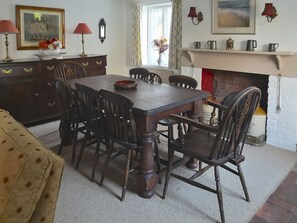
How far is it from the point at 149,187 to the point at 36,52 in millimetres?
3331

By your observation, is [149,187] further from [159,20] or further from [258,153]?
[159,20]

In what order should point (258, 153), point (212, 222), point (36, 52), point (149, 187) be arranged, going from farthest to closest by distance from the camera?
point (36, 52) → point (258, 153) → point (149, 187) → point (212, 222)

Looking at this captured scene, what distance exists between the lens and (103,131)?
2.82m

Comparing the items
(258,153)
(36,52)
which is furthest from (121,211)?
(36,52)

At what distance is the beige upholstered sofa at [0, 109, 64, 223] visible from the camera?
3.69ft

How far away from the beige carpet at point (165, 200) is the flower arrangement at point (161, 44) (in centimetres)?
295

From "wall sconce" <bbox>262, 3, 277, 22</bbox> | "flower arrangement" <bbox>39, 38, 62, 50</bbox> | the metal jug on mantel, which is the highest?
"wall sconce" <bbox>262, 3, 277, 22</bbox>

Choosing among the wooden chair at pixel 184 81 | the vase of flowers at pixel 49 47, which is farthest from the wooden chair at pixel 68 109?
the vase of flowers at pixel 49 47

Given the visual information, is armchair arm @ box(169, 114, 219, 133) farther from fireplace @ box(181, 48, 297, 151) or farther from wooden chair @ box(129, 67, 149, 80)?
fireplace @ box(181, 48, 297, 151)

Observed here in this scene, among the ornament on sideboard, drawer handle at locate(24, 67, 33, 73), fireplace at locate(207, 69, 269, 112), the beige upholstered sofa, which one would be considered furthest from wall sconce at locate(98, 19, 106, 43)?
the beige upholstered sofa

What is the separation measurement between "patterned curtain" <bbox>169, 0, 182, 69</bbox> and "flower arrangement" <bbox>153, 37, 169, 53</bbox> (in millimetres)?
302

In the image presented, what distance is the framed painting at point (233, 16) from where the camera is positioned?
3720 millimetres

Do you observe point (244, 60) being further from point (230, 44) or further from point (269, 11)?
point (269, 11)

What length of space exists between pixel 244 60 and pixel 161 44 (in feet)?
6.55
